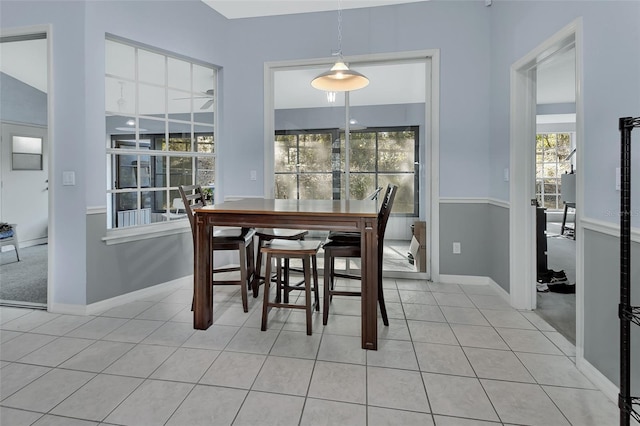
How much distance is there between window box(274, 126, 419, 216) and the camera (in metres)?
3.90

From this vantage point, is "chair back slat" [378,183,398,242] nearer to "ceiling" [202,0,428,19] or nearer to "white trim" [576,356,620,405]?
"white trim" [576,356,620,405]

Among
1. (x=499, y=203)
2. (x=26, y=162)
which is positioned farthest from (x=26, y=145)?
(x=499, y=203)

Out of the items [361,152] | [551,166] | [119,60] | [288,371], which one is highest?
[119,60]

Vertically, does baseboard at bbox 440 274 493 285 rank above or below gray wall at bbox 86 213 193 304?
below

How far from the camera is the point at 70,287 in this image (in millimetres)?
2873

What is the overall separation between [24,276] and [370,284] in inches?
158

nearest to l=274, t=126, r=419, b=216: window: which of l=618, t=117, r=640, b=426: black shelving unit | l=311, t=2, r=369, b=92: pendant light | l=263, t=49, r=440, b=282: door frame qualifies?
l=263, t=49, r=440, b=282: door frame

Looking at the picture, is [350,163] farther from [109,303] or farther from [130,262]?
[109,303]

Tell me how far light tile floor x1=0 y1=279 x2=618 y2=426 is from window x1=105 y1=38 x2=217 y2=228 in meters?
1.10

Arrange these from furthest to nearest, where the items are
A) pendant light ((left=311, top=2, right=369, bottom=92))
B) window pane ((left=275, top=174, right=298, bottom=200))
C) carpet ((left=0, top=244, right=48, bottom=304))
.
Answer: window pane ((left=275, top=174, right=298, bottom=200))
carpet ((left=0, top=244, right=48, bottom=304))
pendant light ((left=311, top=2, right=369, bottom=92))

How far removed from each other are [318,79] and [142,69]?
1.80m

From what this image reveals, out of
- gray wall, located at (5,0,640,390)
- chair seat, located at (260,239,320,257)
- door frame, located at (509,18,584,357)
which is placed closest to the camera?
gray wall, located at (5,0,640,390)

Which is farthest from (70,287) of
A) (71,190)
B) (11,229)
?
(11,229)

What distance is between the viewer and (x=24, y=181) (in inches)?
223
